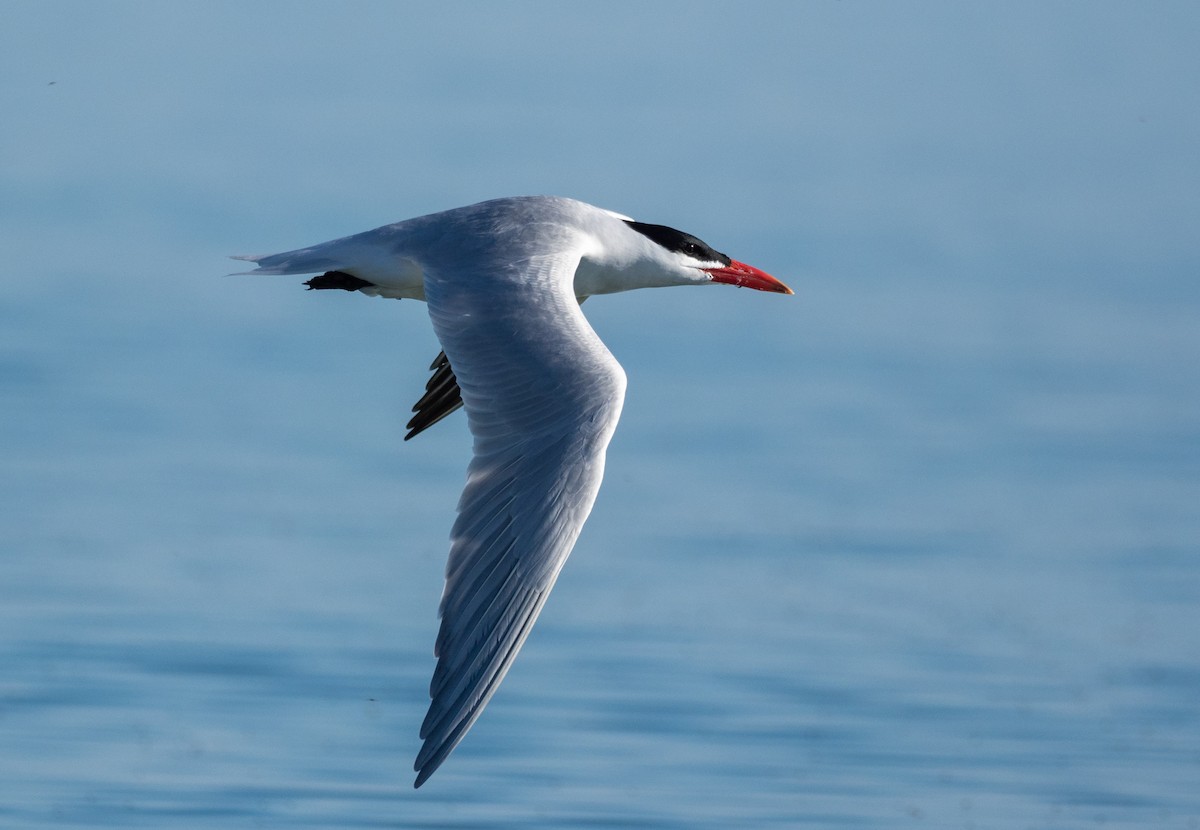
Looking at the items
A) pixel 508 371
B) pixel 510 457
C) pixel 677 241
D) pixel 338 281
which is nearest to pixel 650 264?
pixel 677 241

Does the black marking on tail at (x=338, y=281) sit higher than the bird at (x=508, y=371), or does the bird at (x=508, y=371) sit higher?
the bird at (x=508, y=371)

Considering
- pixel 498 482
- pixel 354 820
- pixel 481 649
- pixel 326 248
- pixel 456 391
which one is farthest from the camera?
pixel 456 391

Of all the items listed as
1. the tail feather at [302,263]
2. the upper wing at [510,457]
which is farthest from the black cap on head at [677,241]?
the tail feather at [302,263]

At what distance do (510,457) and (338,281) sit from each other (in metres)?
1.74

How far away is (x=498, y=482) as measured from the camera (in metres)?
6.41

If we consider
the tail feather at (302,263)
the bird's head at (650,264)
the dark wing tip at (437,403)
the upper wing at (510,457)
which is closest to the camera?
the upper wing at (510,457)

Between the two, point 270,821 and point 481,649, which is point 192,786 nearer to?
point 270,821

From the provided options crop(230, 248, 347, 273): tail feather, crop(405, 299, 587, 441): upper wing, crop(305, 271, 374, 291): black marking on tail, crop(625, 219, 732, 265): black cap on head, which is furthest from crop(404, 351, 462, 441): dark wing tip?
crop(625, 219, 732, 265): black cap on head

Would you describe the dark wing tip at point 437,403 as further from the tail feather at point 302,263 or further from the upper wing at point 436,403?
the tail feather at point 302,263

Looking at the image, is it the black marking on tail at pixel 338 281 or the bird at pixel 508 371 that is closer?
the bird at pixel 508 371

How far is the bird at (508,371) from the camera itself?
5977 mm

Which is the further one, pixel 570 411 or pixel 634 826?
pixel 634 826

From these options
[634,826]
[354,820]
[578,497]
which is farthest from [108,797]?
[578,497]

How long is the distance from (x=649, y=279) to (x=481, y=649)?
2.91 m
